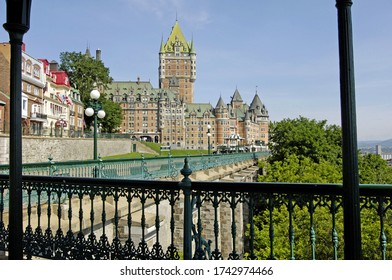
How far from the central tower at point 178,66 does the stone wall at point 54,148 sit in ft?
343

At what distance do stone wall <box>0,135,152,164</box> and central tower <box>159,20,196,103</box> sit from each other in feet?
343

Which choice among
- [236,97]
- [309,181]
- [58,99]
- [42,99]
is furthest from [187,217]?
[236,97]

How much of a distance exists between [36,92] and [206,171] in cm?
2853

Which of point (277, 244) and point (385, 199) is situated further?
point (277, 244)

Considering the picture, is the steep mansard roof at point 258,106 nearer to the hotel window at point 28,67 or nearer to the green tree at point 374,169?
the green tree at point 374,169

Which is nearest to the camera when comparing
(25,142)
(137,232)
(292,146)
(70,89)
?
(137,232)

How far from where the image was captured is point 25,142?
29422 mm

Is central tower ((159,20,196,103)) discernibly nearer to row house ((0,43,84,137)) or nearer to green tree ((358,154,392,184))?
row house ((0,43,84,137))

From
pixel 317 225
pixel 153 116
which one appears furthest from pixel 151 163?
pixel 153 116

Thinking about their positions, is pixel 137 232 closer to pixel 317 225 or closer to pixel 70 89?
pixel 317 225

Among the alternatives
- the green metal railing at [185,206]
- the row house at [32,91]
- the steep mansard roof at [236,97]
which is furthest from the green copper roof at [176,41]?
the green metal railing at [185,206]

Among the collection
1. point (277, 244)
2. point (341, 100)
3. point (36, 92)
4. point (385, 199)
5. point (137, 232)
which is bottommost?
point (277, 244)

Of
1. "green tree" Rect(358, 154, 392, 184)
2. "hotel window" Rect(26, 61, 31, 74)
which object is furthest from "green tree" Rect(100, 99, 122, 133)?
"green tree" Rect(358, 154, 392, 184)
